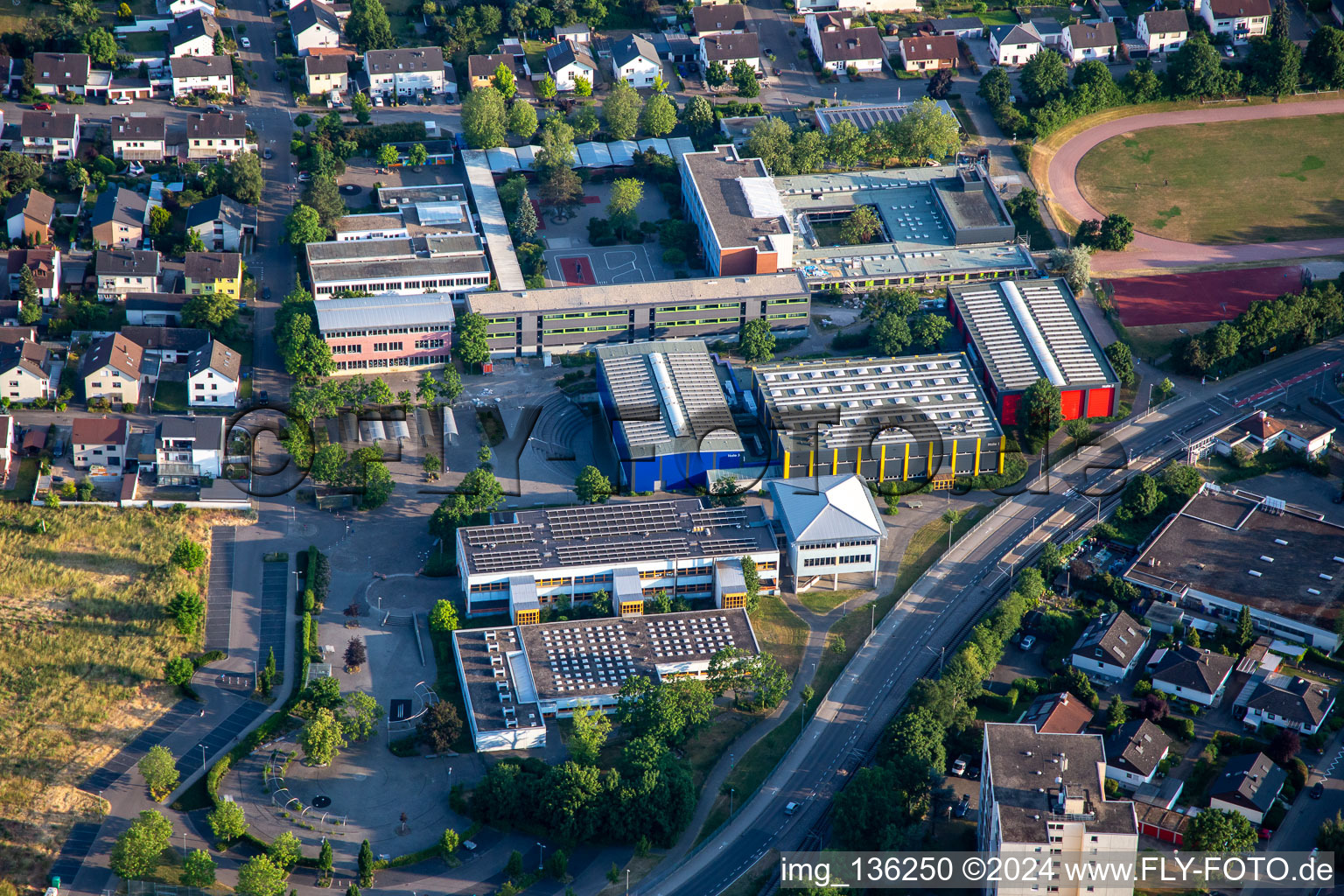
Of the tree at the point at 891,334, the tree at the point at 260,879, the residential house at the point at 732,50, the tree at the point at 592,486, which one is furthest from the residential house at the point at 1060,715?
the residential house at the point at 732,50

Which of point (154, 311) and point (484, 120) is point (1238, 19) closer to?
point (484, 120)

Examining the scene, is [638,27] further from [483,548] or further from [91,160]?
[483,548]

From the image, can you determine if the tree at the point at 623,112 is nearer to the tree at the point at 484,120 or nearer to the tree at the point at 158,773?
the tree at the point at 484,120

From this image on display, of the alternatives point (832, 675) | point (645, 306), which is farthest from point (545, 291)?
point (832, 675)

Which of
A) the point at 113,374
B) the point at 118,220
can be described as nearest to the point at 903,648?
the point at 113,374

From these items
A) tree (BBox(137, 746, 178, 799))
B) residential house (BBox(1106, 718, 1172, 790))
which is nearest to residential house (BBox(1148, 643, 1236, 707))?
residential house (BBox(1106, 718, 1172, 790))

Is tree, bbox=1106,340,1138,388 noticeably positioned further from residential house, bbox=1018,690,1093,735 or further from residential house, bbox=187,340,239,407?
residential house, bbox=187,340,239,407
